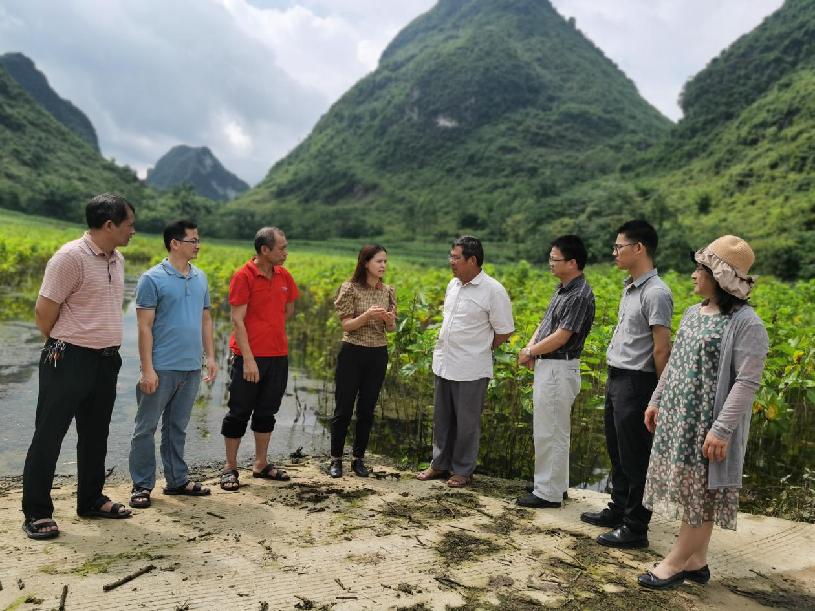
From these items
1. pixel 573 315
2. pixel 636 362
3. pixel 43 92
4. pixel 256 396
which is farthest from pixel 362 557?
pixel 43 92

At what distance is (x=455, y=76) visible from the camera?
Result: 362 ft

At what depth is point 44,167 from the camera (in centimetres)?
6512

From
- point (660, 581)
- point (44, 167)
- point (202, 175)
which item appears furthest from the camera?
point (202, 175)

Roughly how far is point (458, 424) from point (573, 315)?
1.20 meters

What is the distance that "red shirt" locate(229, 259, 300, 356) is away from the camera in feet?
14.2

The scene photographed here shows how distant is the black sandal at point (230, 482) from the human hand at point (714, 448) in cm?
298

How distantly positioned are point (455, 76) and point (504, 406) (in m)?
112

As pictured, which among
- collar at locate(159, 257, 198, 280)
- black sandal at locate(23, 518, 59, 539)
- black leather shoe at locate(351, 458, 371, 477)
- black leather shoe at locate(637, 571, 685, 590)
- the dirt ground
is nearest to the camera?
the dirt ground

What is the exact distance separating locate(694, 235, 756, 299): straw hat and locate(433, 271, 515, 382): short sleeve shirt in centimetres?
178

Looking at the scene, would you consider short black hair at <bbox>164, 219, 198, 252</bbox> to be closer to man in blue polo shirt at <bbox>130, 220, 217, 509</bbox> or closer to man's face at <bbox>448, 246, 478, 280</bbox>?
man in blue polo shirt at <bbox>130, 220, 217, 509</bbox>

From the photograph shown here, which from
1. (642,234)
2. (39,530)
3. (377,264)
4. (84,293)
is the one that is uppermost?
(642,234)

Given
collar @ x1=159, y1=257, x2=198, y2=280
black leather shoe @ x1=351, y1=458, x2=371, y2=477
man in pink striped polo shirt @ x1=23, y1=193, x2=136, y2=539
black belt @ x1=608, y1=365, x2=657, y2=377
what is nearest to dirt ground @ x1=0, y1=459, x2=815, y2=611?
man in pink striped polo shirt @ x1=23, y1=193, x2=136, y2=539

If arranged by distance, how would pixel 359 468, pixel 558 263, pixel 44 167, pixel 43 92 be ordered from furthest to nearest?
pixel 43 92
pixel 44 167
pixel 359 468
pixel 558 263

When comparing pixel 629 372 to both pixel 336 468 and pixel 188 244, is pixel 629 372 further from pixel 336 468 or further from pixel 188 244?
pixel 188 244
